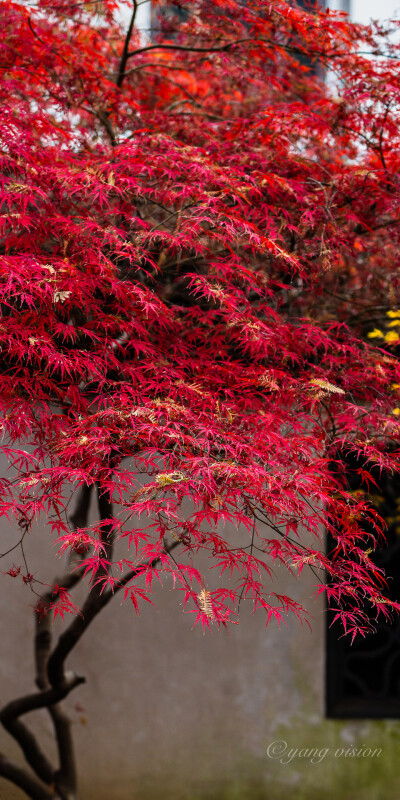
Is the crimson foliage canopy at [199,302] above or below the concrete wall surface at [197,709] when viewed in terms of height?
above

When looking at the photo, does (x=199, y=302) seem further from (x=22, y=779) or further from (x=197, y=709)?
(x=22, y=779)

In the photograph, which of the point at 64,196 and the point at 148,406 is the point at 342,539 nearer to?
the point at 148,406

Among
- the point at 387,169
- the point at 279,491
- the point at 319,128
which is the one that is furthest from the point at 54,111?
the point at 279,491

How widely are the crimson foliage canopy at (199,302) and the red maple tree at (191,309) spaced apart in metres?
0.02

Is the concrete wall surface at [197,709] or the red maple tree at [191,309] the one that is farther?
the concrete wall surface at [197,709]

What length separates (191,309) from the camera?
3604mm

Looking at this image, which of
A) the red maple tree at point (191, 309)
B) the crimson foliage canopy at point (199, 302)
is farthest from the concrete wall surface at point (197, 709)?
the crimson foliage canopy at point (199, 302)

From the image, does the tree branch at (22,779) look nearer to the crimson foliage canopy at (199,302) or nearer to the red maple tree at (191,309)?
the red maple tree at (191,309)

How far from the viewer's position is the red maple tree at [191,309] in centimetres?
283

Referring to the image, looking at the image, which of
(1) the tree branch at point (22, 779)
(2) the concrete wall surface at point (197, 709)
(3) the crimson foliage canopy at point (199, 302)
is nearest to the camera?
(3) the crimson foliage canopy at point (199, 302)

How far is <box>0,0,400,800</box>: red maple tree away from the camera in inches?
111

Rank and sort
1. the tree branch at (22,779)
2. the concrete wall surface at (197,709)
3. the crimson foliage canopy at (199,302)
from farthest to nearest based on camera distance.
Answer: the concrete wall surface at (197,709) < the tree branch at (22,779) < the crimson foliage canopy at (199,302)

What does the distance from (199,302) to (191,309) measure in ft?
2.11

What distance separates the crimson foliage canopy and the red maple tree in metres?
0.02
